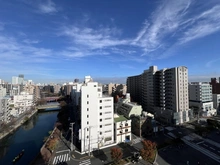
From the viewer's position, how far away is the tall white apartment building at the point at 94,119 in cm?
1925

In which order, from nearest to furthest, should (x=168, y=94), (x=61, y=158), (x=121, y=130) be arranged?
(x=61, y=158), (x=121, y=130), (x=168, y=94)

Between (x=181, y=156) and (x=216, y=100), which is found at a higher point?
(x=216, y=100)

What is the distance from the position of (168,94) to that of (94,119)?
21.2m

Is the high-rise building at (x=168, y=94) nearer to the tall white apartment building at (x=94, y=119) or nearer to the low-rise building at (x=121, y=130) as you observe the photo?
the low-rise building at (x=121, y=130)

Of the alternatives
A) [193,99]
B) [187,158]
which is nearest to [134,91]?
[193,99]

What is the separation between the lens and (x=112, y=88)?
3118 inches

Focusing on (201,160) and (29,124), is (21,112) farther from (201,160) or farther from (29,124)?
(201,160)

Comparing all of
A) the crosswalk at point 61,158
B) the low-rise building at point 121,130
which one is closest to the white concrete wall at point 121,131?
the low-rise building at point 121,130

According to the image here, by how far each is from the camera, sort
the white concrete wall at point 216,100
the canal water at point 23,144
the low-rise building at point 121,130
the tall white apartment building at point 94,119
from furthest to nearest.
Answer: the white concrete wall at point 216,100 < the low-rise building at point 121,130 < the canal water at point 23,144 < the tall white apartment building at point 94,119

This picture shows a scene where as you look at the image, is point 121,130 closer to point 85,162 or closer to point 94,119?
point 94,119

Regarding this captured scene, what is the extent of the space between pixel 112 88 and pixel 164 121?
159ft

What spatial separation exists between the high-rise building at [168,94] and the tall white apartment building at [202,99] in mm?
8824

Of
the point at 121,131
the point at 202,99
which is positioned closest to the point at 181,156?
the point at 121,131

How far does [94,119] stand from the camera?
65.8 ft
